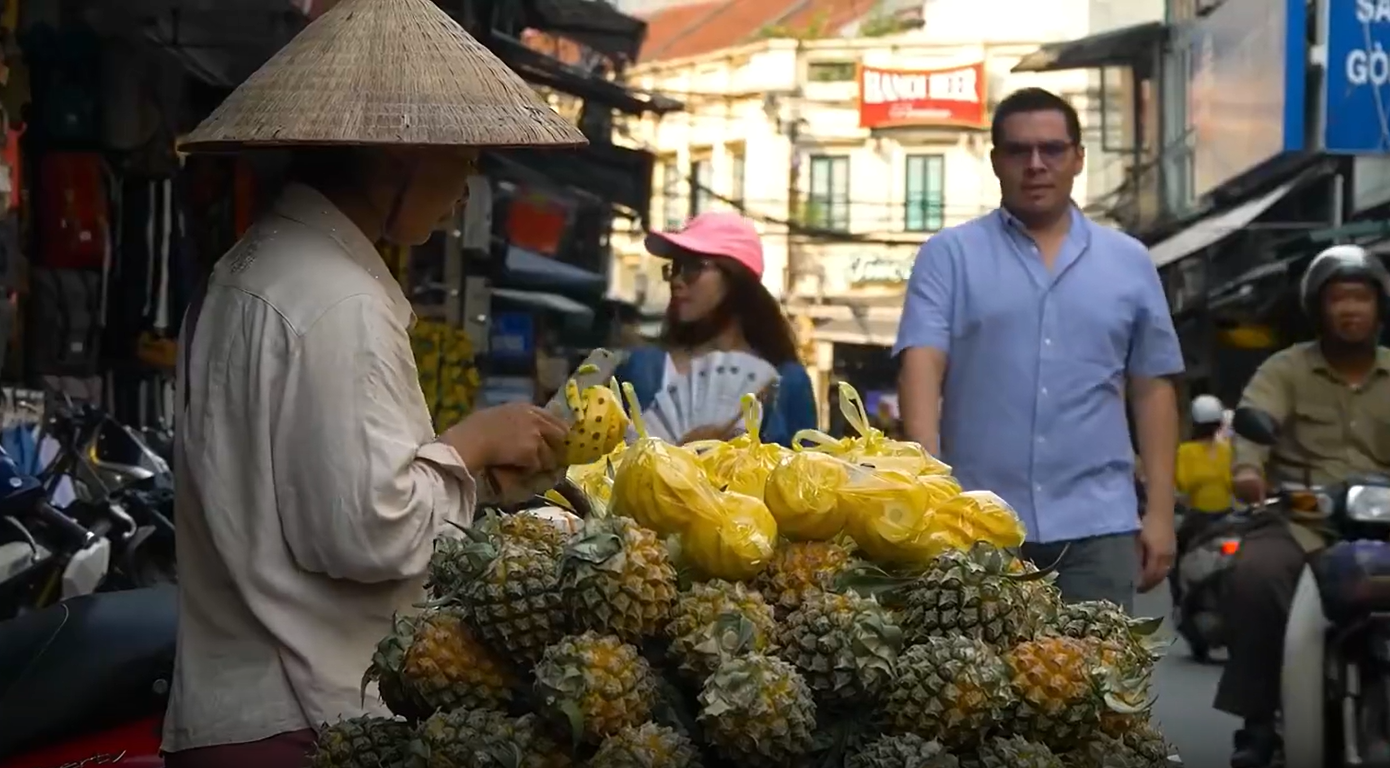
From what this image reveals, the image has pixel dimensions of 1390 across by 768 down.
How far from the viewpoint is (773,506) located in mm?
2490

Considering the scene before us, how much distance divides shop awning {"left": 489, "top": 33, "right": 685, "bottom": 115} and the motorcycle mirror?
9.51 meters

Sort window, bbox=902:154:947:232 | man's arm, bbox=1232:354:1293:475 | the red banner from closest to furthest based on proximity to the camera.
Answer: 1. man's arm, bbox=1232:354:1293:475
2. the red banner
3. window, bbox=902:154:947:232

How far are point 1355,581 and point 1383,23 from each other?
41.4 feet

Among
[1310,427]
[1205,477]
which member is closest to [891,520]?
[1310,427]

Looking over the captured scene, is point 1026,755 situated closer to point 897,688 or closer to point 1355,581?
point 897,688

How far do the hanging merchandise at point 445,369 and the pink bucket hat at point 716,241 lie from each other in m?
4.05

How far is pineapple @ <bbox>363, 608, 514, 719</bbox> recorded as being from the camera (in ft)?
7.50

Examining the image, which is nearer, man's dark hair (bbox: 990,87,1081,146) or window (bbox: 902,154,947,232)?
man's dark hair (bbox: 990,87,1081,146)

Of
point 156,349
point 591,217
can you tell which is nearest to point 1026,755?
point 156,349

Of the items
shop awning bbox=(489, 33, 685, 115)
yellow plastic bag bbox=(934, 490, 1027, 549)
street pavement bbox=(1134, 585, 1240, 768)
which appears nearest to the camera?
yellow plastic bag bbox=(934, 490, 1027, 549)

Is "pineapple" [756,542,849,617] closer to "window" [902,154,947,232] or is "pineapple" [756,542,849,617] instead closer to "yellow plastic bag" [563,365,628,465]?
"yellow plastic bag" [563,365,628,465]

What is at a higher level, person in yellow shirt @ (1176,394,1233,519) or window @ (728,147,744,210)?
window @ (728,147,744,210)

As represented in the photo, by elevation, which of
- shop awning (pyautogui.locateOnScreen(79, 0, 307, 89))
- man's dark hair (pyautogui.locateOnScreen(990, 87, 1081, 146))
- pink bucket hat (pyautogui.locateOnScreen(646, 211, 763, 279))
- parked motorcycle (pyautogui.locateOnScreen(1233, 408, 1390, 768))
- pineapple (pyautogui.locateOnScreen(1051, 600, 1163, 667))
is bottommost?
parked motorcycle (pyautogui.locateOnScreen(1233, 408, 1390, 768))

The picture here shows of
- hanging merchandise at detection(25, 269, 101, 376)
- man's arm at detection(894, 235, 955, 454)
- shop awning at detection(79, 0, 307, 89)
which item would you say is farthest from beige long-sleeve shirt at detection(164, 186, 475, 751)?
hanging merchandise at detection(25, 269, 101, 376)
